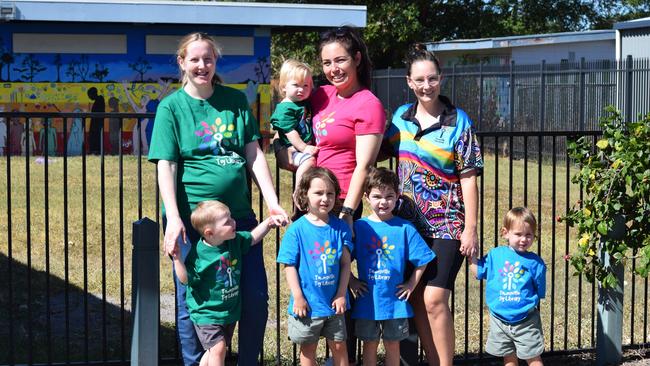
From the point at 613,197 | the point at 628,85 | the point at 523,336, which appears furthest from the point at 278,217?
the point at 628,85

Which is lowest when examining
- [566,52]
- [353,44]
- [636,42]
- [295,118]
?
[295,118]

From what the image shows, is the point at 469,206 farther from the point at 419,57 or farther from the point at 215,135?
the point at 215,135

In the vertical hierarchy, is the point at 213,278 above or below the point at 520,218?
below

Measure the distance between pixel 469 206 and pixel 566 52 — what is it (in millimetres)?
24565

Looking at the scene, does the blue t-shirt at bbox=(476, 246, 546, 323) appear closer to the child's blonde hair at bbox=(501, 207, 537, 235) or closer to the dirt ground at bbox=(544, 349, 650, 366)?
the child's blonde hair at bbox=(501, 207, 537, 235)

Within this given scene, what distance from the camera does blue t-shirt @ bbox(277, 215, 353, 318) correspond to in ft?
15.1

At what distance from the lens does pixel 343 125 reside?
4.64 m

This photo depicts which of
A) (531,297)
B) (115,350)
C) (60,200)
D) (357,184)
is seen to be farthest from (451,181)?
(60,200)

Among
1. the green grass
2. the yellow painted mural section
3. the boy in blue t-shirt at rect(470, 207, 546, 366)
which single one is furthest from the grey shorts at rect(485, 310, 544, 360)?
the yellow painted mural section

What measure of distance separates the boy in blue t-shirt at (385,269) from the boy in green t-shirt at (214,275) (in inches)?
23.3

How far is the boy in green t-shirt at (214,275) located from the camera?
4.34 metres

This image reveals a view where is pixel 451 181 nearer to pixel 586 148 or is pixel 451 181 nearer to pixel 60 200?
pixel 586 148

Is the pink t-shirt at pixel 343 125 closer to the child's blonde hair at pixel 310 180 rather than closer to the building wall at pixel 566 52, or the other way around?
the child's blonde hair at pixel 310 180

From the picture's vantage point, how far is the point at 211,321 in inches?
174
